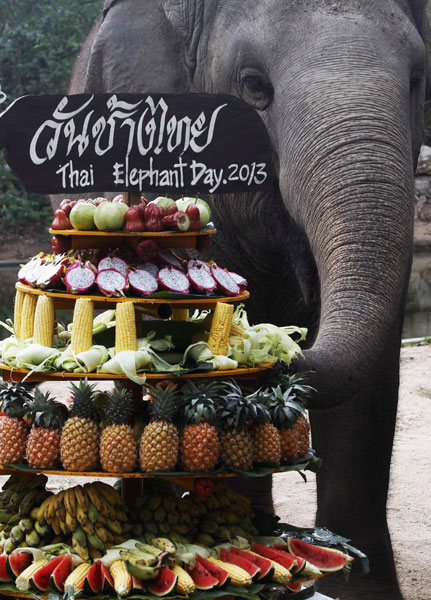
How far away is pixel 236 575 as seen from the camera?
3.28 m

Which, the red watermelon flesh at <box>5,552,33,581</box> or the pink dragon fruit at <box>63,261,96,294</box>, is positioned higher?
the pink dragon fruit at <box>63,261,96,294</box>

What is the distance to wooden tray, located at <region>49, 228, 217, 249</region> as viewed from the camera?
346cm

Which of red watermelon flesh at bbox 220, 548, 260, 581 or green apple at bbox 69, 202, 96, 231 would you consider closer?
red watermelon flesh at bbox 220, 548, 260, 581

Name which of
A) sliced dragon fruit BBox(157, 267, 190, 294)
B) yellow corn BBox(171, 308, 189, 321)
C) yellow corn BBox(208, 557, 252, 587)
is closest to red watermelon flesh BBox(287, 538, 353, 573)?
yellow corn BBox(208, 557, 252, 587)

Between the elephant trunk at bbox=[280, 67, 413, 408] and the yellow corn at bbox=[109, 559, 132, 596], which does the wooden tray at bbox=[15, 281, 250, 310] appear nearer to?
the elephant trunk at bbox=[280, 67, 413, 408]

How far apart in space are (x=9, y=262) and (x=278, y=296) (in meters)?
18.5

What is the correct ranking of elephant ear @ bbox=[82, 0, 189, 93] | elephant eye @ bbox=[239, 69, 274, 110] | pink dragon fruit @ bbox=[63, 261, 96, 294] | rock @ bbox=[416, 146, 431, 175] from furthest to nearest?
1. rock @ bbox=[416, 146, 431, 175]
2. elephant ear @ bbox=[82, 0, 189, 93]
3. elephant eye @ bbox=[239, 69, 274, 110]
4. pink dragon fruit @ bbox=[63, 261, 96, 294]

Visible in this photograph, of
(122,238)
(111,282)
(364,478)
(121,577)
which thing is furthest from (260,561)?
(364,478)

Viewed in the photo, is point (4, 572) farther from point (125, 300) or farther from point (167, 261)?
point (167, 261)

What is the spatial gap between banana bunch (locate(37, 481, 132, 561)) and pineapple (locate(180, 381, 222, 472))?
11.7 inches

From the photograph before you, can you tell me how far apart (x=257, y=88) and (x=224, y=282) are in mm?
2025

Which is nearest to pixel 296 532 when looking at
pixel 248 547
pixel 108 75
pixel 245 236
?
pixel 248 547

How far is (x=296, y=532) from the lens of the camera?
3834 millimetres

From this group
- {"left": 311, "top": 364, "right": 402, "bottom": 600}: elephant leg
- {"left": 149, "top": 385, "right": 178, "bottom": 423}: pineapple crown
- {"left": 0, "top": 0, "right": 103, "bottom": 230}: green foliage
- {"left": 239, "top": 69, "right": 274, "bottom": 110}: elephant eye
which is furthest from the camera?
{"left": 0, "top": 0, "right": 103, "bottom": 230}: green foliage
